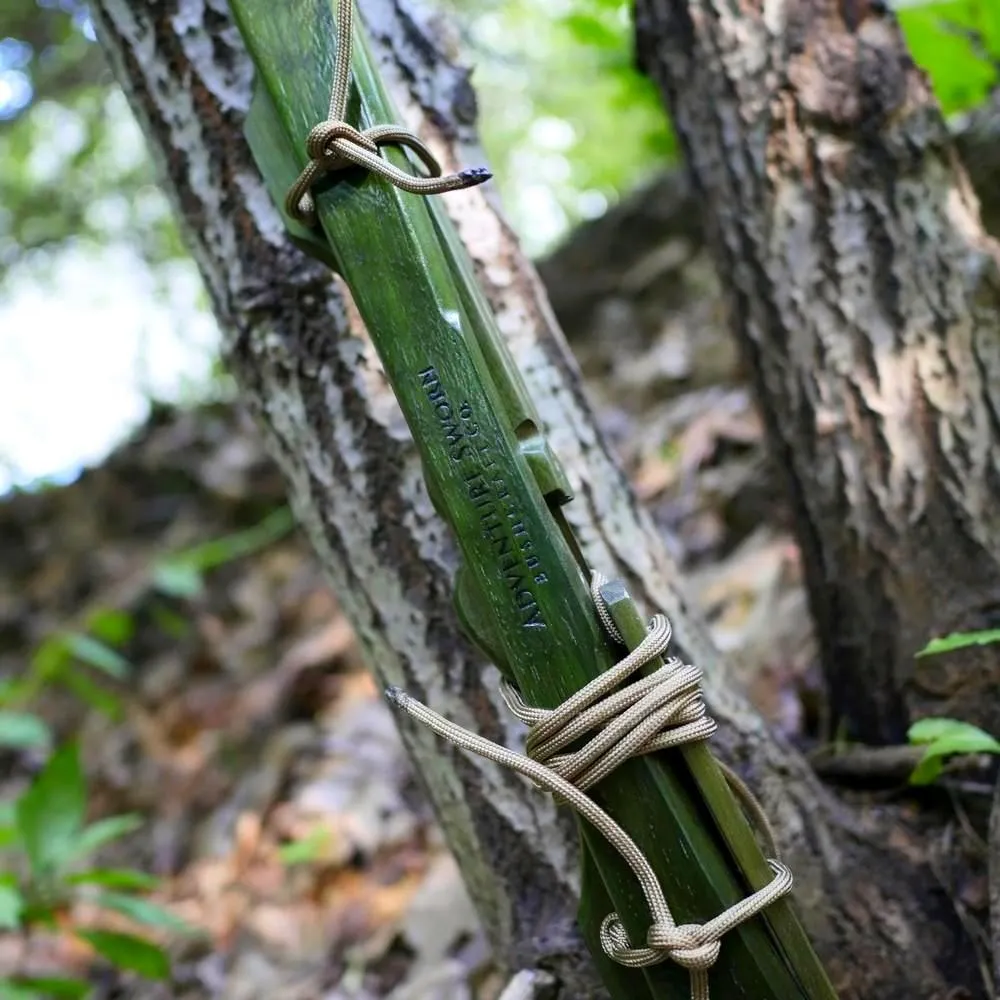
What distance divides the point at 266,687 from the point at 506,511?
2.34 metres

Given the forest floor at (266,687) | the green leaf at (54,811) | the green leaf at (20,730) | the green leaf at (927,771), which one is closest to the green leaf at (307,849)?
the forest floor at (266,687)

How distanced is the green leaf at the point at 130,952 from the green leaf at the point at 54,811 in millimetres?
198

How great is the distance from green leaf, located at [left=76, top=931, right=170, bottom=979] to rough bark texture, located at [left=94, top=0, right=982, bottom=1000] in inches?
37.9

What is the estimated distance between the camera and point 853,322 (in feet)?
4.36

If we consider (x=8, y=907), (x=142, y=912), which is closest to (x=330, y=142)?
(x=8, y=907)

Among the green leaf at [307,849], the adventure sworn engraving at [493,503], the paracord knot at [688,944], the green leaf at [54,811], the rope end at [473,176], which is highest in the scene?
the rope end at [473,176]

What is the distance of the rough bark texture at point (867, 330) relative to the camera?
1268 millimetres

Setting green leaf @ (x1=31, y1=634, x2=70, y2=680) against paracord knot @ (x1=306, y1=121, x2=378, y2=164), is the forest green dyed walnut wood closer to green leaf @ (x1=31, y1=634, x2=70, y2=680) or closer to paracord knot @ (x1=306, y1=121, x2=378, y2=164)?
paracord knot @ (x1=306, y1=121, x2=378, y2=164)

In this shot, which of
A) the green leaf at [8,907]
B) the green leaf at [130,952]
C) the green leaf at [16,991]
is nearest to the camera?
the green leaf at [8,907]

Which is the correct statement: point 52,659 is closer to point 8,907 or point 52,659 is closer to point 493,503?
point 8,907

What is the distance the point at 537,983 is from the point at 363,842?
1.28 meters

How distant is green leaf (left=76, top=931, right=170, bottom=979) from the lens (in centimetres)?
178

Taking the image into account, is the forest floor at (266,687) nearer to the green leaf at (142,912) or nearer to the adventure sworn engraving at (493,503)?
the green leaf at (142,912)

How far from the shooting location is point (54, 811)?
1.92 metres
